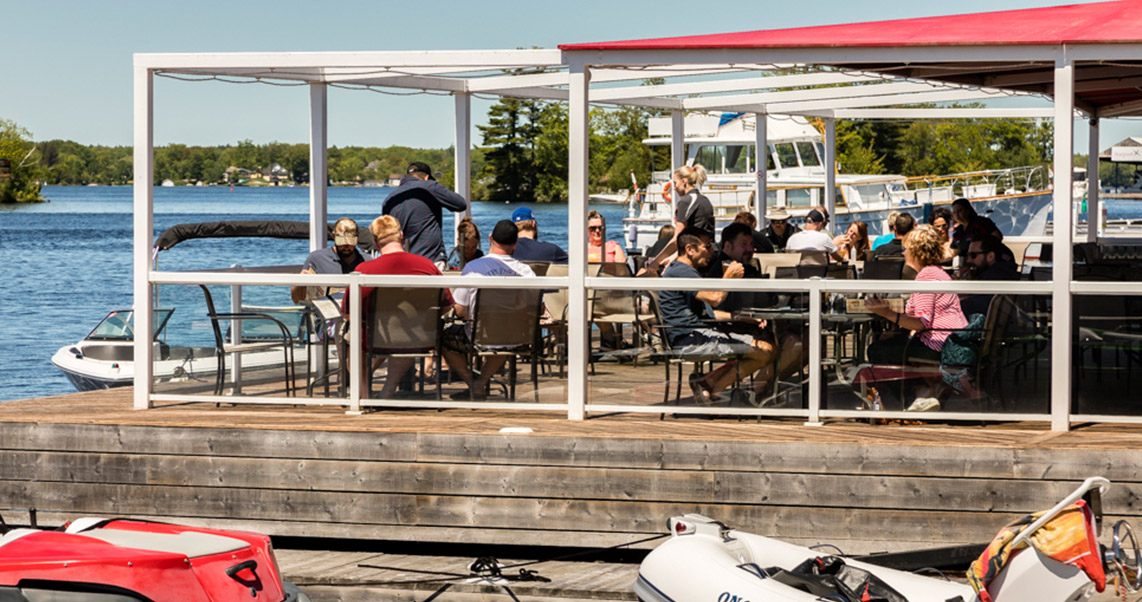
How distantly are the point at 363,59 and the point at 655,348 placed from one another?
249 cm

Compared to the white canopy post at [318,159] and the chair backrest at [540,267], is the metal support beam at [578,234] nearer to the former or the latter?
the chair backrest at [540,267]

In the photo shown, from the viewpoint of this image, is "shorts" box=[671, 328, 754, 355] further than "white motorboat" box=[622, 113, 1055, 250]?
No

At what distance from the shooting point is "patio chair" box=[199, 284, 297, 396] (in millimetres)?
8352

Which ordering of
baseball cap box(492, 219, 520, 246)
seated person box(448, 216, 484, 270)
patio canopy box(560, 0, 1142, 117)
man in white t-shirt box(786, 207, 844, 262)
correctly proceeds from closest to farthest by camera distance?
1. patio canopy box(560, 0, 1142, 117)
2. baseball cap box(492, 219, 520, 246)
3. seated person box(448, 216, 484, 270)
4. man in white t-shirt box(786, 207, 844, 262)

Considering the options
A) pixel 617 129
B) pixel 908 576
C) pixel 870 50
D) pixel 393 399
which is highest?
pixel 617 129

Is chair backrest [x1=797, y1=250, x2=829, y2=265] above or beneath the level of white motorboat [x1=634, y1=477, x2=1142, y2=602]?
above

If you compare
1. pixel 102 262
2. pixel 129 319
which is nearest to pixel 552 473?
pixel 129 319

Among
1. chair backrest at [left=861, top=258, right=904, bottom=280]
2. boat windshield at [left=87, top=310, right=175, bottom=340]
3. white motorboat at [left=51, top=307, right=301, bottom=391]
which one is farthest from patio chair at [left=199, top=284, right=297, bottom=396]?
boat windshield at [left=87, top=310, right=175, bottom=340]

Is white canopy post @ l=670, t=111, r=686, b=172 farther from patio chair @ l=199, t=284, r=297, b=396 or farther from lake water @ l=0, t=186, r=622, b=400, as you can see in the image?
lake water @ l=0, t=186, r=622, b=400

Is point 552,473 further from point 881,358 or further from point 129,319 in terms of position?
point 129,319

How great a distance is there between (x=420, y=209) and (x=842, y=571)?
5.71 meters

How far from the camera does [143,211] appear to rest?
8461mm

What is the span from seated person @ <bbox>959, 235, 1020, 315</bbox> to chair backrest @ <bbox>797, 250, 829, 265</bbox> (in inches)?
157

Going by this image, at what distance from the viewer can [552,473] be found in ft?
25.0
